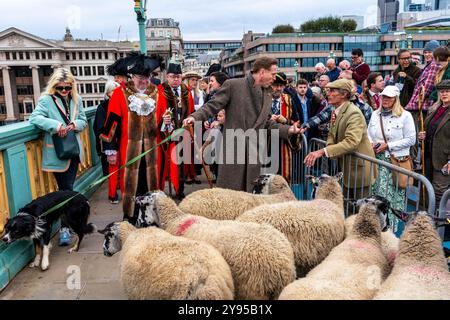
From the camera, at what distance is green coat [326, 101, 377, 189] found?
13.4 ft

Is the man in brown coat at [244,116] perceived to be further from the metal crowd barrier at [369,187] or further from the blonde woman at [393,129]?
the blonde woman at [393,129]

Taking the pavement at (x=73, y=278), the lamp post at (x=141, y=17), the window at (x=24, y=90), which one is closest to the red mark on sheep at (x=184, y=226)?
the pavement at (x=73, y=278)

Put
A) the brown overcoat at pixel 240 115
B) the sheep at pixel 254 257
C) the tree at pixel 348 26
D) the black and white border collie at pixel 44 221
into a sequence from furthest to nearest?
1. the tree at pixel 348 26
2. the brown overcoat at pixel 240 115
3. the black and white border collie at pixel 44 221
4. the sheep at pixel 254 257

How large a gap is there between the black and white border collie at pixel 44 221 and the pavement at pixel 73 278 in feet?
0.46

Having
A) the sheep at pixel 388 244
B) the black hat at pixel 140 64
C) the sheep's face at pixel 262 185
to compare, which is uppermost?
the black hat at pixel 140 64

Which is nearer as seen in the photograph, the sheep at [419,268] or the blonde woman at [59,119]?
the sheep at [419,268]

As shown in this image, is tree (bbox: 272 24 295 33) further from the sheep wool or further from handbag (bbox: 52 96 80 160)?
the sheep wool

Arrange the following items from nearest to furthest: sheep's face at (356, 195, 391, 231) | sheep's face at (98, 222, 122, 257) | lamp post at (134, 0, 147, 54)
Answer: sheep's face at (356, 195, 391, 231), sheep's face at (98, 222, 122, 257), lamp post at (134, 0, 147, 54)

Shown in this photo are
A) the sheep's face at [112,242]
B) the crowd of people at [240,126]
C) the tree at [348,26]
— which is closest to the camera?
the sheep's face at [112,242]

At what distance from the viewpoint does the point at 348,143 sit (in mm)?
4090

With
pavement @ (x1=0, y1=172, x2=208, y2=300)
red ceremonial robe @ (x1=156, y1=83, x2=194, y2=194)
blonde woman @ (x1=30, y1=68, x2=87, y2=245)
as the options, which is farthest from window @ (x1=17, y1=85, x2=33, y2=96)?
pavement @ (x1=0, y1=172, x2=208, y2=300)

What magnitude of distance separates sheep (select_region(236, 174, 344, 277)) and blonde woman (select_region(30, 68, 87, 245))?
247 cm

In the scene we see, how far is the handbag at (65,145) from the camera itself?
454cm

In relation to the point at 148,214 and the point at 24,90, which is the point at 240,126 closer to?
the point at 148,214
